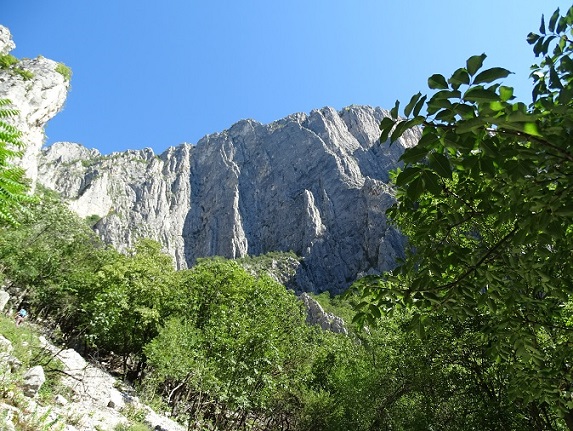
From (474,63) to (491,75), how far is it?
81 mm

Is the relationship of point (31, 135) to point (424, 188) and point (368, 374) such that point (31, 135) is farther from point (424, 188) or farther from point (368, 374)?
point (424, 188)

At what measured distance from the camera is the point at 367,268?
103 metres

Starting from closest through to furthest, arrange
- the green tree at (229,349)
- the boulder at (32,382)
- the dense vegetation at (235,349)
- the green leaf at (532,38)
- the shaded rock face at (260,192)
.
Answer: the green leaf at (532,38)
the boulder at (32,382)
the dense vegetation at (235,349)
the green tree at (229,349)
the shaded rock face at (260,192)

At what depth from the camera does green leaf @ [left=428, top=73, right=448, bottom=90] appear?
1526mm

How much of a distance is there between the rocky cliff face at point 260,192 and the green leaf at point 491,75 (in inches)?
3948

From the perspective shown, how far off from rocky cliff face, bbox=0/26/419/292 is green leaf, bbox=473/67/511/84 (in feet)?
329

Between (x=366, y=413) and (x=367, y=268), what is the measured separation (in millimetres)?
86183

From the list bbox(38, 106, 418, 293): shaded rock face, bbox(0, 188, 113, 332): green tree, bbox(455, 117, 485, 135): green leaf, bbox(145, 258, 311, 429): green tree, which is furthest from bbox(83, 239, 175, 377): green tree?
bbox(38, 106, 418, 293): shaded rock face

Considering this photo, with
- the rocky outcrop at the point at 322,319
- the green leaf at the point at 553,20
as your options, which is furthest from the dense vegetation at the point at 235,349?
the rocky outcrop at the point at 322,319

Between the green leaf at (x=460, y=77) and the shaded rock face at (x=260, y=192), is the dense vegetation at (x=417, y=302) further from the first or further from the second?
the shaded rock face at (x=260, y=192)

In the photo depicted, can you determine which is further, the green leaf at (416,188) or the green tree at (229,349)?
the green tree at (229,349)

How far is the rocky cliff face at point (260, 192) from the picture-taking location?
361 ft

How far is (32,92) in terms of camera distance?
3769 centimetres

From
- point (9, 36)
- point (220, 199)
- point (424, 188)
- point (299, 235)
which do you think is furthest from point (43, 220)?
point (220, 199)
